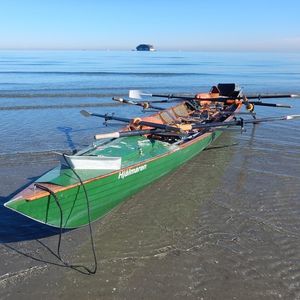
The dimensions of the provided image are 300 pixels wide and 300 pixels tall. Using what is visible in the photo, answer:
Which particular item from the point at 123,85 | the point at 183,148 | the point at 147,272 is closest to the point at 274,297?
the point at 147,272

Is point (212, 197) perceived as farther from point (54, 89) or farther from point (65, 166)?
point (54, 89)

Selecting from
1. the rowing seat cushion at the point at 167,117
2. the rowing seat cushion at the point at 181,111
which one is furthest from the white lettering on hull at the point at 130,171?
the rowing seat cushion at the point at 181,111

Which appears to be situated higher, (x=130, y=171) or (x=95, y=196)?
(x=130, y=171)

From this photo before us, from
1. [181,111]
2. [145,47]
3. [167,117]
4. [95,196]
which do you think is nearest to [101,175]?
[95,196]

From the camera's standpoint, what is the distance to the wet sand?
523cm

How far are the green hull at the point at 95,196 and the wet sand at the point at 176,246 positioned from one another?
44cm

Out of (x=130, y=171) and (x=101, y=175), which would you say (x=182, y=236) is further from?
(x=101, y=175)

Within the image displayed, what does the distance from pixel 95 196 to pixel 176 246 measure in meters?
1.62

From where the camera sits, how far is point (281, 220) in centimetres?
723

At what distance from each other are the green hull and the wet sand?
0.44 metres

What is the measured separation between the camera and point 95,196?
6.40 metres

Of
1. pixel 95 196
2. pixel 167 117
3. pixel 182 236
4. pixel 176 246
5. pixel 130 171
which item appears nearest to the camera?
pixel 176 246

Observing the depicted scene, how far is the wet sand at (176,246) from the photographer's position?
523 centimetres

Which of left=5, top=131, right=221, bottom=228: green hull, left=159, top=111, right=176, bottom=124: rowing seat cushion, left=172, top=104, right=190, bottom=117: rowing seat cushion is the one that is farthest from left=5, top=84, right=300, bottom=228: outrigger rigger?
left=172, top=104, right=190, bottom=117: rowing seat cushion
